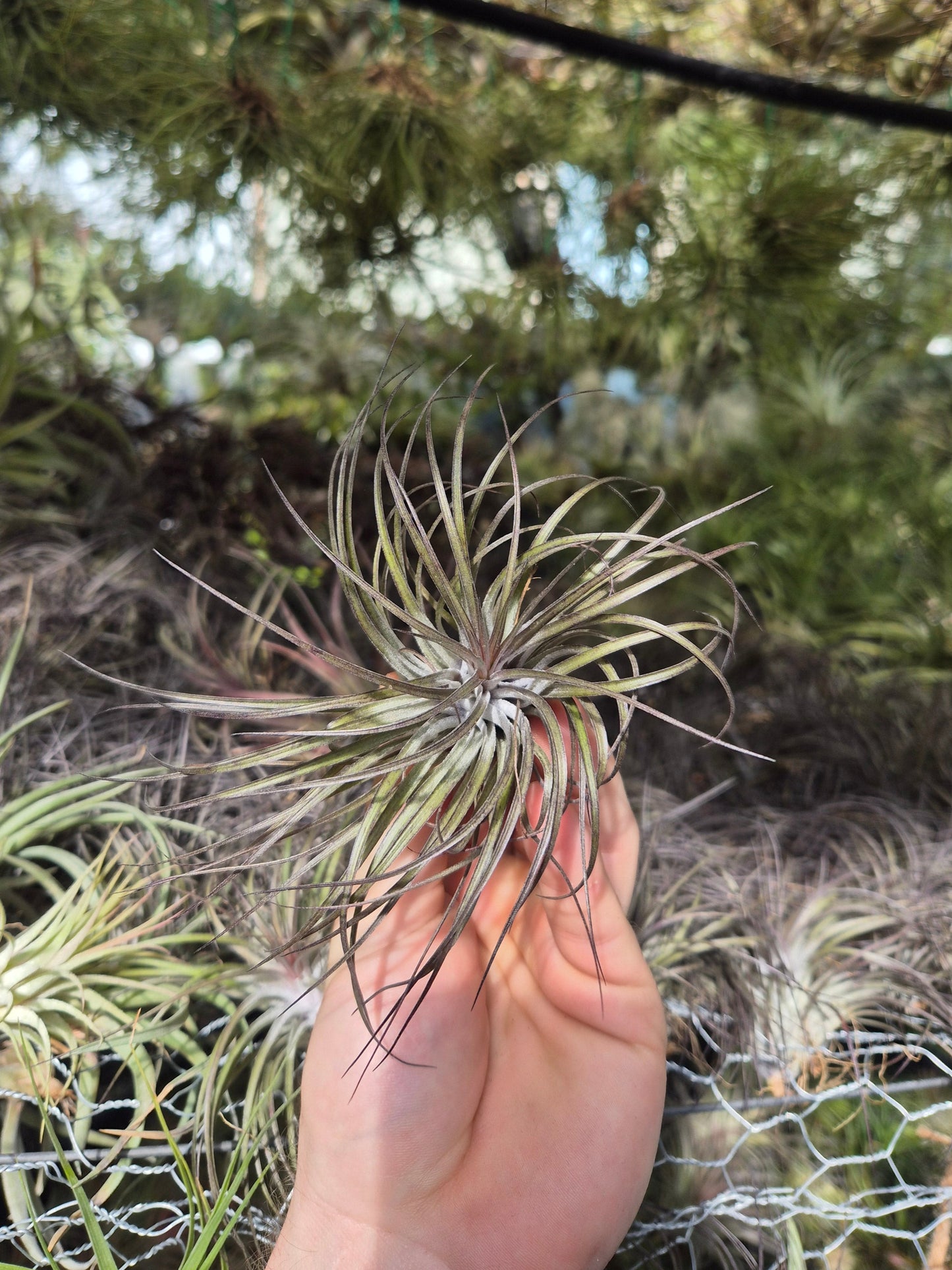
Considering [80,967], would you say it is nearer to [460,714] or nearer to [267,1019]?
[267,1019]

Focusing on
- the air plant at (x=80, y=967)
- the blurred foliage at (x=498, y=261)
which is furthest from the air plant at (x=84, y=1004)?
the blurred foliage at (x=498, y=261)

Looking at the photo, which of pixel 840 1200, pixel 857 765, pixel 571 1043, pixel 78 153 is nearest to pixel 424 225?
pixel 78 153

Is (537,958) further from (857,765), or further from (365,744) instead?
(857,765)

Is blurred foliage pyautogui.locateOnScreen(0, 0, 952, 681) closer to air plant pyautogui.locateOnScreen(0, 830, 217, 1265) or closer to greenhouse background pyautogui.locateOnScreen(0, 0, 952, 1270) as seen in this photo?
greenhouse background pyautogui.locateOnScreen(0, 0, 952, 1270)

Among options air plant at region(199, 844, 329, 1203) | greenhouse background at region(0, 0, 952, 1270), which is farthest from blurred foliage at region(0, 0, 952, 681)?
air plant at region(199, 844, 329, 1203)

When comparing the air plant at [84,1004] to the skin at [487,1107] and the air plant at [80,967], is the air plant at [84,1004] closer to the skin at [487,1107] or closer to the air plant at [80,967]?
the air plant at [80,967]

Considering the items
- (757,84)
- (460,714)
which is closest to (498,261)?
(757,84)
